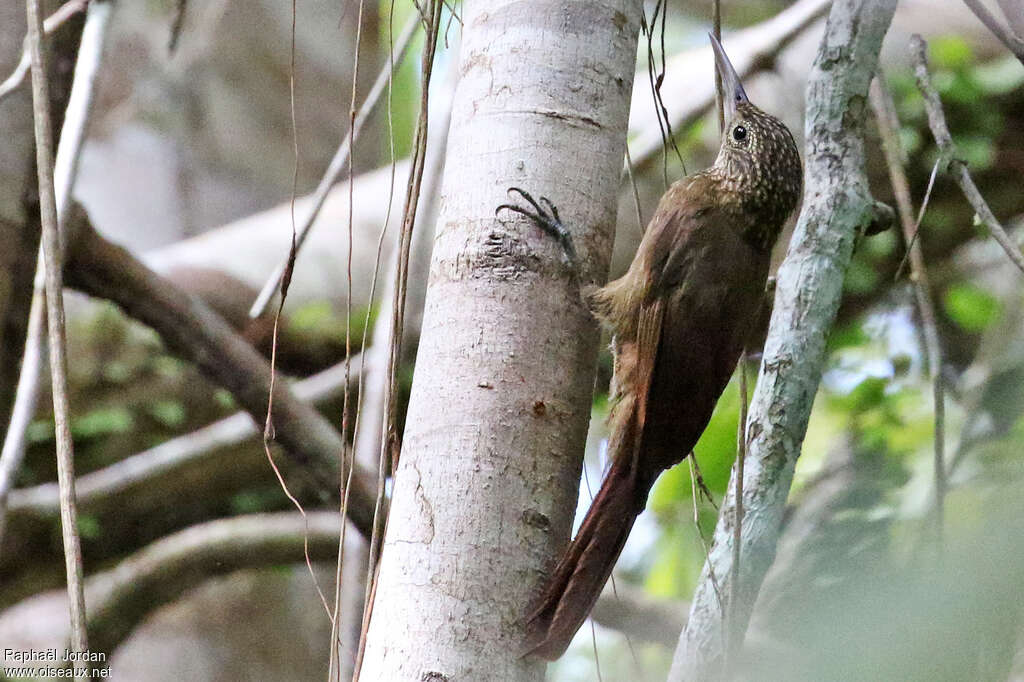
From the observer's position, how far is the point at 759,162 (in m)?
2.64

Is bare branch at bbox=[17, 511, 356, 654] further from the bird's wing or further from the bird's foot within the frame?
the bird's foot

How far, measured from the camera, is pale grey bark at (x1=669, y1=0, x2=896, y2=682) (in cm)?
153

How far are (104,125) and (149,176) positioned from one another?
26 centimetres

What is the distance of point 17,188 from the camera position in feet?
7.16

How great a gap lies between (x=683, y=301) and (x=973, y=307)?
2114 millimetres

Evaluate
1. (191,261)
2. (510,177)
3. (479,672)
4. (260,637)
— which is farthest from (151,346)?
(479,672)

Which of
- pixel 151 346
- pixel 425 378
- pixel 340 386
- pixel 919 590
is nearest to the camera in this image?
pixel 919 590

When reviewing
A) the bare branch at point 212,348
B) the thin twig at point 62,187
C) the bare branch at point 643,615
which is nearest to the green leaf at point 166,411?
the bare branch at point 212,348

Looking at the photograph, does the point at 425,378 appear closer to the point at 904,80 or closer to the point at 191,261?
the point at 191,261

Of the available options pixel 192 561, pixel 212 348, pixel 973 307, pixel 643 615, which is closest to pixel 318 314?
pixel 192 561

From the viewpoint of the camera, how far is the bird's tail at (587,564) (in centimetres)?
120

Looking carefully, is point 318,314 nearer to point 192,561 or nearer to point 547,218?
point 192,561

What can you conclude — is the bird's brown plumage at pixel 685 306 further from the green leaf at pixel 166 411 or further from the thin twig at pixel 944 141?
the green leaf at pixel 166 411

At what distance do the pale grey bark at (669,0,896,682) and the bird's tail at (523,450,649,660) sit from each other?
0.14 metres
